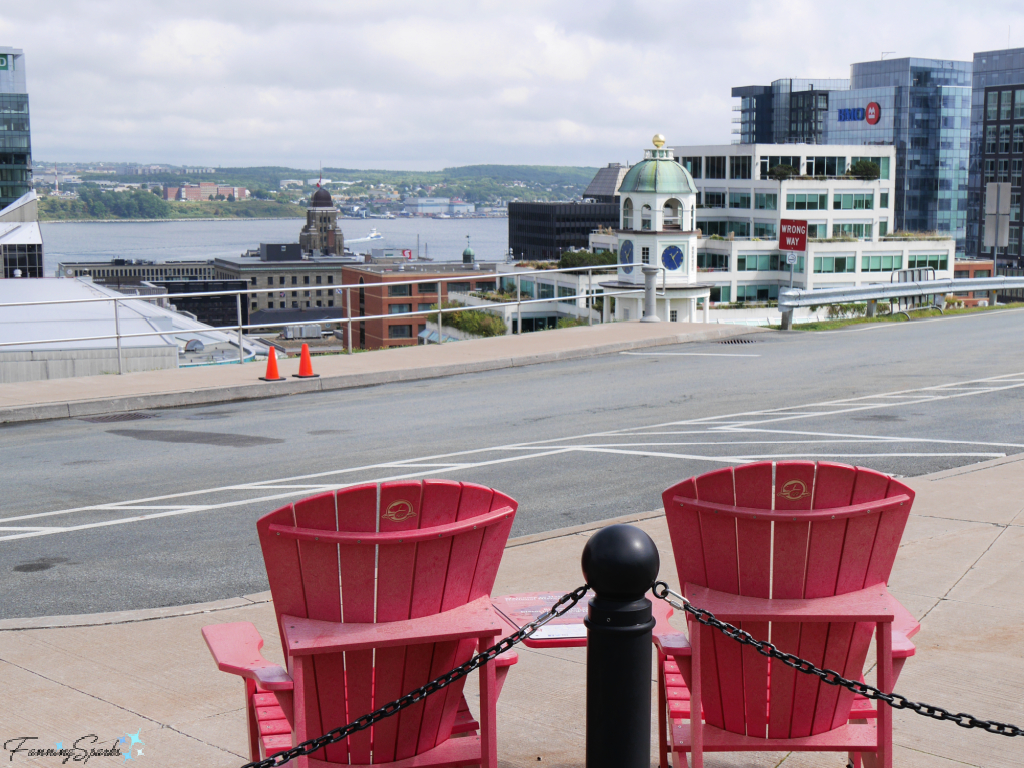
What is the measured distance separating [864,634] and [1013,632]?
2605 mm

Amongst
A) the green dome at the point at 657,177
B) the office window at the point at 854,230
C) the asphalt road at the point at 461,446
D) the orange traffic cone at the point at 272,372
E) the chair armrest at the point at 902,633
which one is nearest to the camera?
the chair armrest at the point at 902,633

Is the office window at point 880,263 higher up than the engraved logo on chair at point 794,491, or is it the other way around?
the engraved logo on chair at point 794,491

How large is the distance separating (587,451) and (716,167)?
329ft

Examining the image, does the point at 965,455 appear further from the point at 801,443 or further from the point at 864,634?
the point at 864,634

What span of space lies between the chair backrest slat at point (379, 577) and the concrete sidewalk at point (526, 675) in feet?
3.38

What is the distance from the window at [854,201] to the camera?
321 feet

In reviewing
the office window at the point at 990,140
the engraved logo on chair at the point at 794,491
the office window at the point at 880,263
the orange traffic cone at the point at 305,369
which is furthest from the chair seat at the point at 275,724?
the office window at the point at 990,140

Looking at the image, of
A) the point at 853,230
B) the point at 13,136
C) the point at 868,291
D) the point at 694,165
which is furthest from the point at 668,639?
the point at 13,136

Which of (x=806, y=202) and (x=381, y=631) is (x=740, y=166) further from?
(x=381, y=631)

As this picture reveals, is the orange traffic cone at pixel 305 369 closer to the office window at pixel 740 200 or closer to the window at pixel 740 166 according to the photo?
the window at pixel 740 166

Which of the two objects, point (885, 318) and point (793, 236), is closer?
point (885, 318)

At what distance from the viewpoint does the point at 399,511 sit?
344 cm

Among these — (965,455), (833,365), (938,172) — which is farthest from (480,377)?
(938,172)

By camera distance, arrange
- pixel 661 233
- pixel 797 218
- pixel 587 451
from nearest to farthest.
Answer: pixel 587 451, pixel 661 233, pixel 797 218
